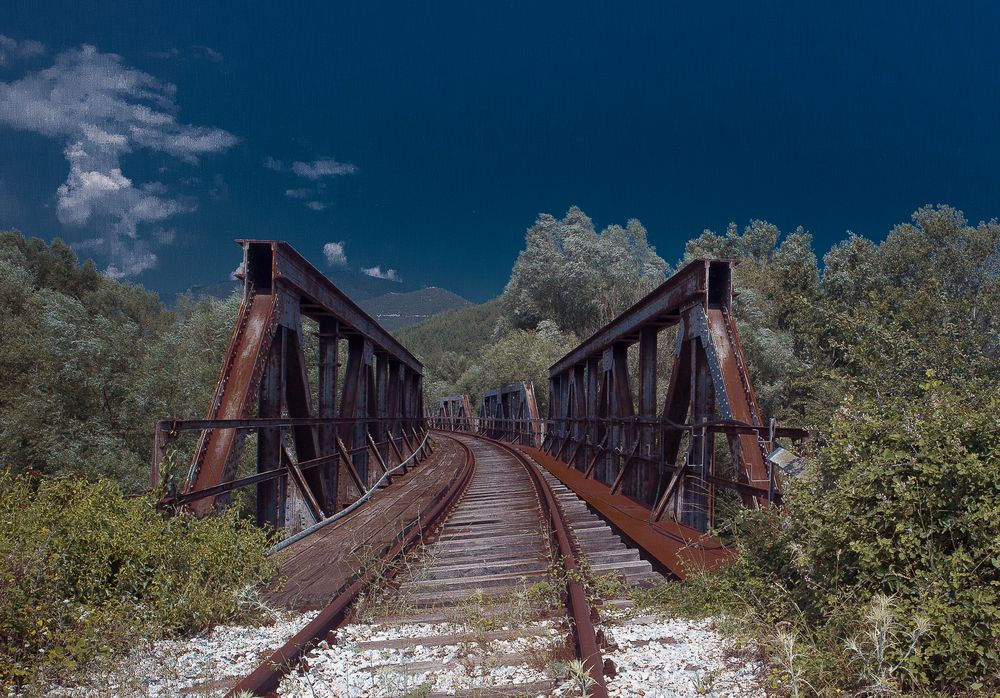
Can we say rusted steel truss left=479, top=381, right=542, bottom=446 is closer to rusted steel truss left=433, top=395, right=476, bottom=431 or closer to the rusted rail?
rusted steel truss left=433, top=395, right=476, bottom=431

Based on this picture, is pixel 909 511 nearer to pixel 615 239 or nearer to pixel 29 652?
pixel 29 652

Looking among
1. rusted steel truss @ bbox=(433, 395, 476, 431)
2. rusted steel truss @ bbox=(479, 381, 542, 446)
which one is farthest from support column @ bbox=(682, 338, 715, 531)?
rusted steel truss @ bbox=(433, 395, 476, 431)

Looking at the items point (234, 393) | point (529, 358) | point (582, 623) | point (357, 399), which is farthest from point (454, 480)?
point (529, 358)

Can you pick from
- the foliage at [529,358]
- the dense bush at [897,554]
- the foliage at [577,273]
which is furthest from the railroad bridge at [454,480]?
the foliage at [577,273]

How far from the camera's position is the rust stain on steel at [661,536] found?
4.82 metres

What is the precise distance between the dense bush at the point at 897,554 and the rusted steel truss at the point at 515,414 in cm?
1695

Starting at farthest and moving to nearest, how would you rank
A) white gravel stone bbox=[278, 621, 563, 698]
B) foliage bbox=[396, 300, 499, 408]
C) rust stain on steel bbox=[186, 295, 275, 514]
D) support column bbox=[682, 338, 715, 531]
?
foliage bbox=[396, 300, 499, 408], support column bbox=[682, 338, 715, 531], rust stain on steel bbox=[186, 295, 275, 514], white gravel stone bbox=[278, 621, 563, 698]

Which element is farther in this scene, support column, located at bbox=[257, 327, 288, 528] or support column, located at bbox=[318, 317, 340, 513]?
support column, located at bbox=[318, 317, 340, 513]

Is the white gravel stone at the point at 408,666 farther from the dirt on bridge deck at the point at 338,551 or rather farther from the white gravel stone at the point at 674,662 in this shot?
the dirt on bridge deck at the point at 338,551

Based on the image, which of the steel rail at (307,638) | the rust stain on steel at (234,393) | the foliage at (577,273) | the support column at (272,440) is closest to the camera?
the steel rail at (307,638)

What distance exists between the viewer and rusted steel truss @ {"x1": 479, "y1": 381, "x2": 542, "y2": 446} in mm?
24130

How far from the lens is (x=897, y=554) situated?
287 cm

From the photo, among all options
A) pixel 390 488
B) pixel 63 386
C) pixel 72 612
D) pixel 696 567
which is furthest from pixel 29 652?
pixel 63 386

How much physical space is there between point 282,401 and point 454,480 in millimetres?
5192
